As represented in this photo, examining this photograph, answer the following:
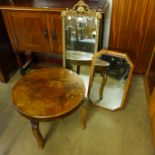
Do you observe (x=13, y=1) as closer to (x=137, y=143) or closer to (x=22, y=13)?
(x=22, y=13)

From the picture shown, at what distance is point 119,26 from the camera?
1.74m

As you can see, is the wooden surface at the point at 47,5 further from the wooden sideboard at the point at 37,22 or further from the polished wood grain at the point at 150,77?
the polished wood grain at the point at 150,77

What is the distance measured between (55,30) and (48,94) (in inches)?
28.6

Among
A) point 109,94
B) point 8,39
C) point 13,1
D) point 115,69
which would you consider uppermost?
point 13,1

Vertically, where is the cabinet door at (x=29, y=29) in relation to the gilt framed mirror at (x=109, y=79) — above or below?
above

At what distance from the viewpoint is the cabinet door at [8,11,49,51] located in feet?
5.28

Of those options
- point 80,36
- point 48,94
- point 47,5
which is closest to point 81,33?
point 80,36

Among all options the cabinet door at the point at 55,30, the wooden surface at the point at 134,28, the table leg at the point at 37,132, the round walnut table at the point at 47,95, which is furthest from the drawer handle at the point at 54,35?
the table leg at the point at 37,132

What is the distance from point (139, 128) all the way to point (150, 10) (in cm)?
111

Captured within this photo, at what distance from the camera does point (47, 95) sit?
1197 mm

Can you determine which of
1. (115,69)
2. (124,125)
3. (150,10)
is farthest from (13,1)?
(124,125)

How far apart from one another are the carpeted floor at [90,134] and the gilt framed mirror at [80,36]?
18.8 inches

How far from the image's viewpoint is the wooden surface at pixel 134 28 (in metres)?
1.60

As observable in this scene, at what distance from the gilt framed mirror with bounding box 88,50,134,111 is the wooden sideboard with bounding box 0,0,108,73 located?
42cm
